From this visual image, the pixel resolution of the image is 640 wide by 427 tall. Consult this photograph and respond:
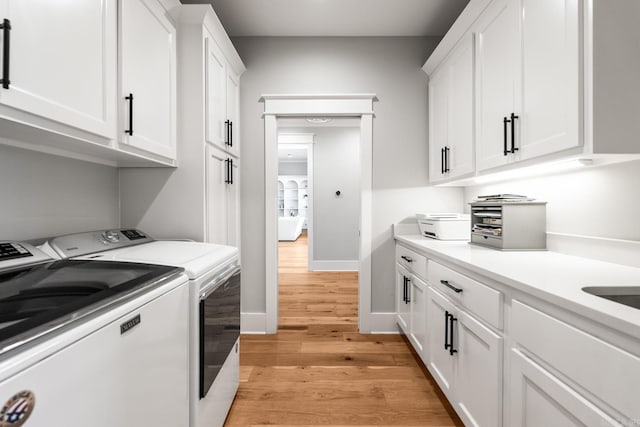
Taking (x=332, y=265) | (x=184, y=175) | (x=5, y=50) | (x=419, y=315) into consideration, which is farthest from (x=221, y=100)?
(x=332, y=265)

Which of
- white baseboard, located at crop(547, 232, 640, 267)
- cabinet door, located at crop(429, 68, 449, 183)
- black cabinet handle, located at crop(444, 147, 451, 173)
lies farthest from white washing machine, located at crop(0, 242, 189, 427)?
cabinet door, located at crop(429, 68, 449, 183)

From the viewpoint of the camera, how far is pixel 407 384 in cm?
193

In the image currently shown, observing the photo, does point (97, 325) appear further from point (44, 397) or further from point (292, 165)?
point (292, 165)

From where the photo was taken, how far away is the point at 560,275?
1.10 metres

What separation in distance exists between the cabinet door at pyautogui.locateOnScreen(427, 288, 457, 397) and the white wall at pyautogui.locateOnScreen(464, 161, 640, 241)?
A: 0.73m

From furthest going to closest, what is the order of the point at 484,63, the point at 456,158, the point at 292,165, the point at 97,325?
the point at 292,165 → the point at 456,158 → the point at 484,63 → the point at 97,325

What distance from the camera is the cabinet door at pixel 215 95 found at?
1.97 metres

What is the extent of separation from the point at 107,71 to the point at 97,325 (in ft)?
3.51

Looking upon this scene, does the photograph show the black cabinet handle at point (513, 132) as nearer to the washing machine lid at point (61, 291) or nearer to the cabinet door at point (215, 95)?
the washing machine lid at point (61, 291)

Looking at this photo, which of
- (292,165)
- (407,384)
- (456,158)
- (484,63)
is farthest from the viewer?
(292,165)

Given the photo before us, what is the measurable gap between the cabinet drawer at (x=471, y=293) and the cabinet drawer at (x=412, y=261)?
18cm

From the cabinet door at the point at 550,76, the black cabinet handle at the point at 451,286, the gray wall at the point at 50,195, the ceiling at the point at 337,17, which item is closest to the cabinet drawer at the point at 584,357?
the black cabinet handle at the point at 451,286

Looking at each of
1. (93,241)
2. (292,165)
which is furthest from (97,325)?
(292,165)

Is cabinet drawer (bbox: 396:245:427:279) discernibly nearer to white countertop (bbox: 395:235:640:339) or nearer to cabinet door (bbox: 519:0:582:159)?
white countertop (bbox: 395:235:640:339)
